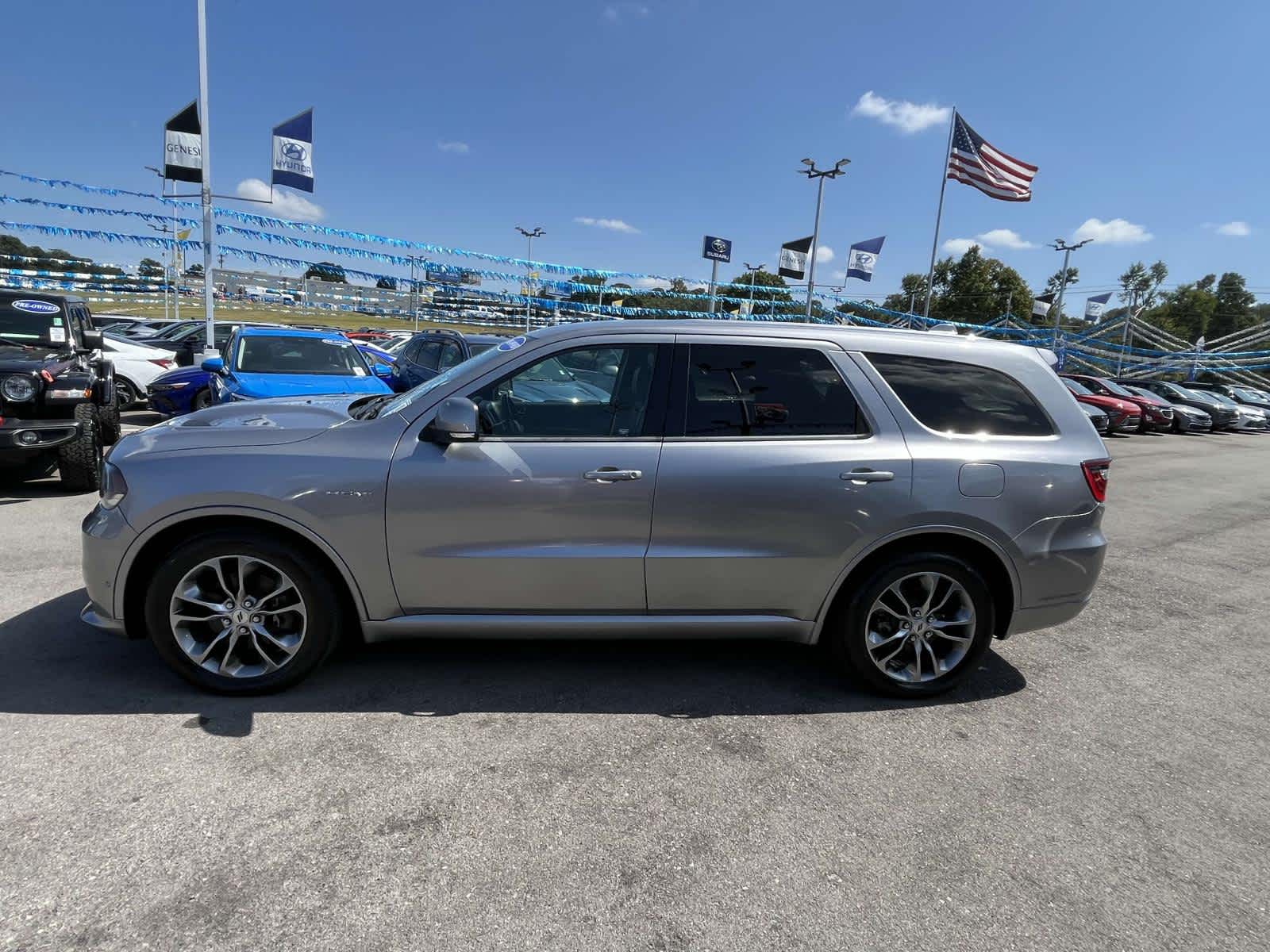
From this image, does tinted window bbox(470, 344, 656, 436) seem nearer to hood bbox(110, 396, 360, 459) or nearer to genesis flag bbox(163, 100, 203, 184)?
hood bbox(110, 396, 360, 459)

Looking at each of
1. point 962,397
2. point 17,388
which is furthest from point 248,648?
point 17,388

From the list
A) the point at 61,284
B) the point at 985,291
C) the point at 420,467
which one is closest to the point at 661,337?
the point at 420,467

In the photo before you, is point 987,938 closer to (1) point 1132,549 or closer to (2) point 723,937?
(2) point 723,937

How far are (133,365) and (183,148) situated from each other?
6.12 meters

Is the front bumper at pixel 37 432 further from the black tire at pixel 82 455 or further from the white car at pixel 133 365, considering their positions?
the white car at pixel 133 365

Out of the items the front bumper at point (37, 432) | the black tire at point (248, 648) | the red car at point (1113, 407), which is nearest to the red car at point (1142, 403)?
the red car at point (1113, 407)

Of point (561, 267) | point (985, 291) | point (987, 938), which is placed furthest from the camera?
point (985, 291)

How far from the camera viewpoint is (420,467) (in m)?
3.13

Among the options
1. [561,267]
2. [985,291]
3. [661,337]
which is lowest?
[661,337]

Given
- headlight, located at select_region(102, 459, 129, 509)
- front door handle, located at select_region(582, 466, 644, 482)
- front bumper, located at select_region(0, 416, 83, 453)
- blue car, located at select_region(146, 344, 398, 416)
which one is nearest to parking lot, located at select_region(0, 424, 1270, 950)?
headlight, located at select_region(102, 459, 129, 509)

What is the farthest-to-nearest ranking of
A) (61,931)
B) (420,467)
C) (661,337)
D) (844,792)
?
(661,337) < (420,467) < (844,792) < (61,931)

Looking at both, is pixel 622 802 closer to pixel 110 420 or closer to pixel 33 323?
pixel 33 323

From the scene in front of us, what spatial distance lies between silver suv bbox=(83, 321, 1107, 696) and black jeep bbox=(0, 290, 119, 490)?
12.1 ft

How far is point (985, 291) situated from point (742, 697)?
82063 mm
